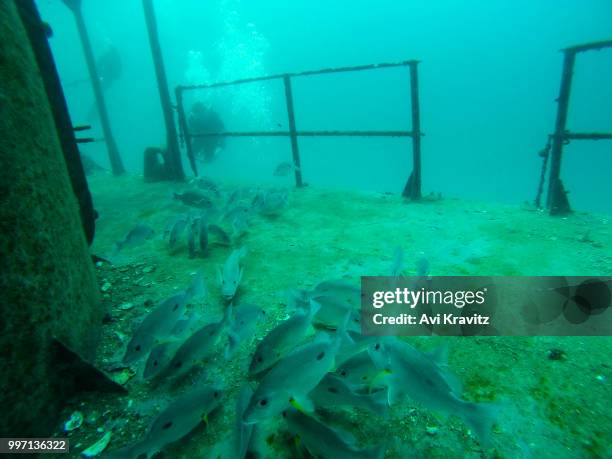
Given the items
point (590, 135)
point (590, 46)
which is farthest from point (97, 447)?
point (590, 46)

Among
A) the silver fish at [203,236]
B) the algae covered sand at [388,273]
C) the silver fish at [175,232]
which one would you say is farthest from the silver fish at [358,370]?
the silver fish at [175,232]

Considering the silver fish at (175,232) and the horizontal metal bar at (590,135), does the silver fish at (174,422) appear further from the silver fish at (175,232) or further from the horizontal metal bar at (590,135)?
the horizontal metal bar at (590,135)

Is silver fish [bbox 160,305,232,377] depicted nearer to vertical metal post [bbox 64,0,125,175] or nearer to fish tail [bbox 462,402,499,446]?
fish tail [bbox 462,402,499,446]

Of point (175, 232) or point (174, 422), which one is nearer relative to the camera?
point (174, 422)

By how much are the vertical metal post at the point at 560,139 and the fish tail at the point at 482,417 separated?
5000 millimetres

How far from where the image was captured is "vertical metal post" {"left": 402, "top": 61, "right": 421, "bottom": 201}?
18.9ft

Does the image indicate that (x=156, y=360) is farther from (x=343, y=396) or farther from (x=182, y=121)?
(x=182, y=121)

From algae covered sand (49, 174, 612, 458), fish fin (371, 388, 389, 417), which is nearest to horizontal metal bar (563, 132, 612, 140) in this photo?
algae covered sand (49, 174, 612, 458)

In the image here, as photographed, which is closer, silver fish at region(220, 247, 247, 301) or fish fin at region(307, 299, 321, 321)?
fish fin at region(307, 299, 321, 321)

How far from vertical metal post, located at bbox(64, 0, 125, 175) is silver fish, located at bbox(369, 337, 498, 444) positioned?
1254cm

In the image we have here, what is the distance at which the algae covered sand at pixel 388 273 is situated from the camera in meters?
1.74

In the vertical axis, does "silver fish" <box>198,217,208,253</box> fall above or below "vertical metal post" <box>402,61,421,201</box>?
below

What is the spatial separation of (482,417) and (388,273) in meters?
2.09

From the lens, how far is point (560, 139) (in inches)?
191
